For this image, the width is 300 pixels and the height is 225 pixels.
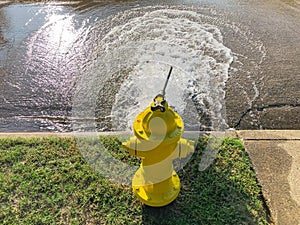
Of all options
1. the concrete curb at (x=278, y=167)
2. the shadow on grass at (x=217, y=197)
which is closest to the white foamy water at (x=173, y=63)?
the concrete curb at (x=278, y=167)

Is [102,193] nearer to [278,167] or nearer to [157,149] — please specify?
[157,149]

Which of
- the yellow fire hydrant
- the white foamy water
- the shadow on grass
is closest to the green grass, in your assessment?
the shadow on grass

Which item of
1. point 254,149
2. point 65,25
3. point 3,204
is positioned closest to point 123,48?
point 65,25

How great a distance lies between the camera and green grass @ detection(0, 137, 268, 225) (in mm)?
2830

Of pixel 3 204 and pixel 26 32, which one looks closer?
pixel 3 204

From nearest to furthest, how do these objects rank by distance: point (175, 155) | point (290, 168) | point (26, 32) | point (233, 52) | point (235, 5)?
1. point (175, 155)
2. point (290, 168)
3. point (233, 52)
4. point (26, 32)
5. point (235, 5)

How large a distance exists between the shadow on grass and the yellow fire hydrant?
0.40 ft

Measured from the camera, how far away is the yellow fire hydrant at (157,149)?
96.5 inches

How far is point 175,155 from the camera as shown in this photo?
2.66 metres

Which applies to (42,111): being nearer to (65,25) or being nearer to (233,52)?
(65,25)

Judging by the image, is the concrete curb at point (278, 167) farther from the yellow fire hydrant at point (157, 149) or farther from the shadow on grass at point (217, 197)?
the yellow fire hydrant at point (157, 149)

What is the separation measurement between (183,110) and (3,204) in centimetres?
219

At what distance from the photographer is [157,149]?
8.23 ft

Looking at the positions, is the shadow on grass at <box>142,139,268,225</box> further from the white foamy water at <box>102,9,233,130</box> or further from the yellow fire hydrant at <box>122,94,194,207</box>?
the white foamy water at <box>102,9,233,130</box>
